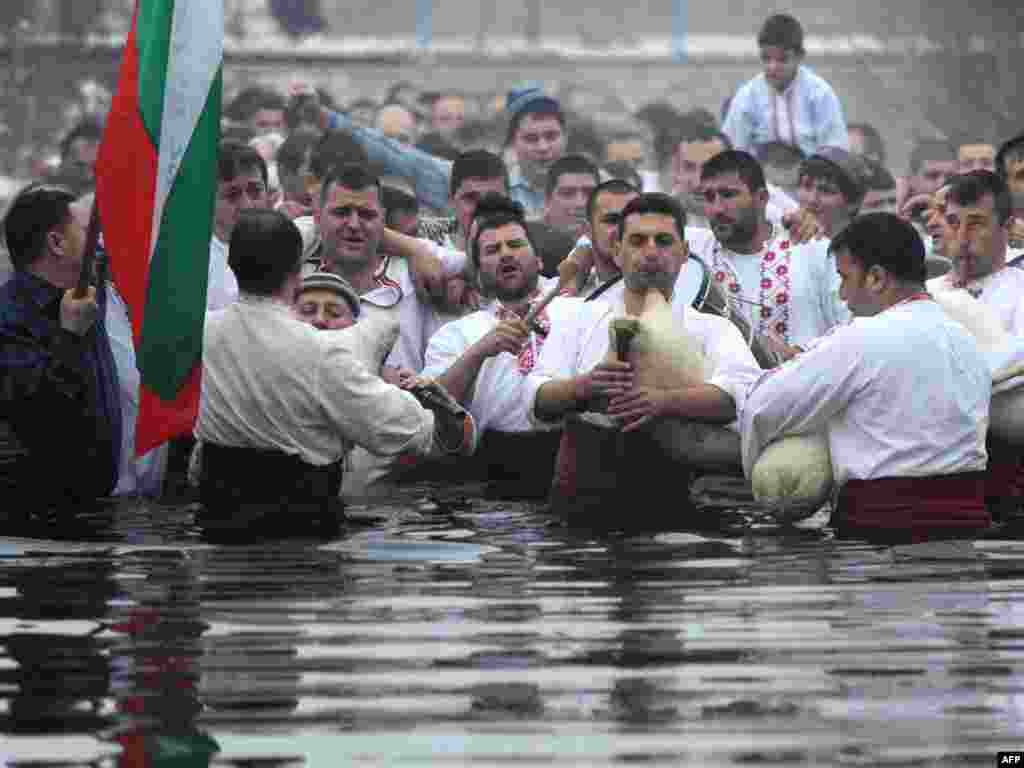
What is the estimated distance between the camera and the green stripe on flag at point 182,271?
11.7 m

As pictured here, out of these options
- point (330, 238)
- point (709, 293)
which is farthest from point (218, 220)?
point (709, 293)

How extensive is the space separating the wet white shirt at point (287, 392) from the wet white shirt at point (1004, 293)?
8.58 ft

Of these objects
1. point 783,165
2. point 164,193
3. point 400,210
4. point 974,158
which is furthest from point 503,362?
point 974,158

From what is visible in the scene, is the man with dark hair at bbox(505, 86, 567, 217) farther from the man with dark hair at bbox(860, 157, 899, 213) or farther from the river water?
the river water

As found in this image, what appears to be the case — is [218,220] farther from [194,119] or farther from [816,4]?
[816,4]

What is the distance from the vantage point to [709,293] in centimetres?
1381

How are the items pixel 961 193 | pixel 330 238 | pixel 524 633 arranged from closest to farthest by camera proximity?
pixel 524 633 → pixel 961 193 → pixel 330 238

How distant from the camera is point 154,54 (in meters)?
12.0

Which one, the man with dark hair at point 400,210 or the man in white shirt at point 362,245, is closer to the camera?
the man in white shirt at point 362,245

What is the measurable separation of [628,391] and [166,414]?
202 centimetres

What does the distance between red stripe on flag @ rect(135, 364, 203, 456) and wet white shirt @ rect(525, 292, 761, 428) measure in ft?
6.07

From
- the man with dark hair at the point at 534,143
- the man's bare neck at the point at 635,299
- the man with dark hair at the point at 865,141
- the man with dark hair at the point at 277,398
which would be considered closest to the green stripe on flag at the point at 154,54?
the man with dark hair at the point at 277,398

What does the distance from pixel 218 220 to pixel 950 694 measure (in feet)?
22.7

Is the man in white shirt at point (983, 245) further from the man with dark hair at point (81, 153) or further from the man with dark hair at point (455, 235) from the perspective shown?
the man with dark hair at point (81, 153)
